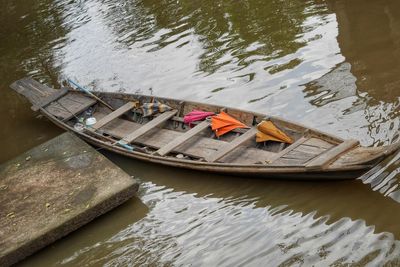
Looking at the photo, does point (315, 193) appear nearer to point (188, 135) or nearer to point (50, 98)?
point (188, 135)

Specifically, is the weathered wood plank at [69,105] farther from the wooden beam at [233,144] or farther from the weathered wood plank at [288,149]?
the weathered wood plank at [288,149]

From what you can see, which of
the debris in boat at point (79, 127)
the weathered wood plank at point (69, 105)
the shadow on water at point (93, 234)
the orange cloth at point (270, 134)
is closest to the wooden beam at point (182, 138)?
the shadow on water at point (93, 234)

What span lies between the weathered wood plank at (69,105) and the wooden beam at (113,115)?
0.79 m

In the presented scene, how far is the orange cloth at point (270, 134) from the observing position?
762 cm

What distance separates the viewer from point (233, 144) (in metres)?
7.78

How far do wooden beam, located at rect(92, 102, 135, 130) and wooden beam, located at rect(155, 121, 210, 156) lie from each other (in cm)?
169

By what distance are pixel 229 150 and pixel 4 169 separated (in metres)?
3.78

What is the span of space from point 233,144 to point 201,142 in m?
0.80

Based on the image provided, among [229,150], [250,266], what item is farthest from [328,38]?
[250,266]

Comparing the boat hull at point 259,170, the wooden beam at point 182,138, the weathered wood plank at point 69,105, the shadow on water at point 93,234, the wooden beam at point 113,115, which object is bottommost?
the shadow on water at point 93,234

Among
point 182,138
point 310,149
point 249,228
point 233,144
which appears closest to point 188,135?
point 182,138

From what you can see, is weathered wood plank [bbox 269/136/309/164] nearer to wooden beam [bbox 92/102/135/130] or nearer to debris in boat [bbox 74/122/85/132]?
wooden beam [bbox 92/102/135/130]

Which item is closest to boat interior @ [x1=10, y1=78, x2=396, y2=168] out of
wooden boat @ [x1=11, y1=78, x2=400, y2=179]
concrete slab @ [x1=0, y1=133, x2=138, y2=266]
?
wooden boat @ [x1=11, y1=78, x2=400, y2=179]

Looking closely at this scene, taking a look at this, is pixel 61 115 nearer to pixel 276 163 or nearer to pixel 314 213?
pixel 276 163
